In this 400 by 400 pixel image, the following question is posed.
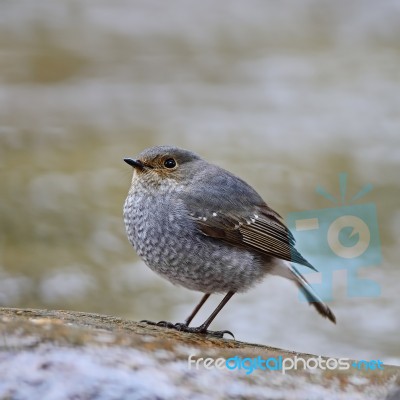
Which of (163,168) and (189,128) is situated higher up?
(163,168)

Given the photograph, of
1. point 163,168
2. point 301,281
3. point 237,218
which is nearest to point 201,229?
point 237,218

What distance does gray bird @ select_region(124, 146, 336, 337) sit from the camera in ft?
18.2

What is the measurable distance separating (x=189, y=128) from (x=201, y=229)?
29.1 feet

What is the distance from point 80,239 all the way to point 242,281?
5841mm

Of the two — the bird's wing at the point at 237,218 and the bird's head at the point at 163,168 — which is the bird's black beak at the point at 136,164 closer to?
the bird's head at the point at 163,168

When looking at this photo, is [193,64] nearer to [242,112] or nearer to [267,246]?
[242,112]

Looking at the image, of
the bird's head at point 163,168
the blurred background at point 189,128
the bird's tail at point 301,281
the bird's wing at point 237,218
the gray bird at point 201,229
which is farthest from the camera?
the blurred background at point 189,128

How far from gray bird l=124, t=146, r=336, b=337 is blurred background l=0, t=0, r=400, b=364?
1793 millimetres

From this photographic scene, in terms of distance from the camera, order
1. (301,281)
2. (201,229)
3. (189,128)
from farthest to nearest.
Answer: (189,128) < (301,281) < (201,229)

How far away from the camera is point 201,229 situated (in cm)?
565

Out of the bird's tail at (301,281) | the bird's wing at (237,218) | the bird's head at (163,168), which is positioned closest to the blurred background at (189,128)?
the bird's head at (163,168)

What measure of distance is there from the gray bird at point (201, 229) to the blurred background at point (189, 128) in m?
1.79

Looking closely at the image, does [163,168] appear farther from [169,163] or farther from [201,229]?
[201,229]

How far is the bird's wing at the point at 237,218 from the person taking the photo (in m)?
5.73
